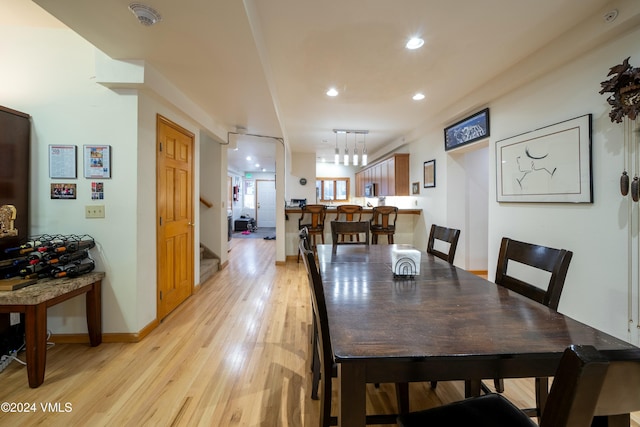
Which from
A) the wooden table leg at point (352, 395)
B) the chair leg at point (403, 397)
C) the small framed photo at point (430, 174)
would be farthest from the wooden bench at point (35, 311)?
the small framed photo at point (430, 174)

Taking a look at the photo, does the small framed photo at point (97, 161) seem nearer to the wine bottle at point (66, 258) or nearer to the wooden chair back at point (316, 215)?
the wine bottle at point (66, 258)

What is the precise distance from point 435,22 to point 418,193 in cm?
343

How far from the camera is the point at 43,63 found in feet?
7.26

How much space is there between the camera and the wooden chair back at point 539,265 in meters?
1.21

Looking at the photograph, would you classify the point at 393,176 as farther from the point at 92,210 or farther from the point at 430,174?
the point at 92,210

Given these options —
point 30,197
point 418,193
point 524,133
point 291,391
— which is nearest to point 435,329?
point 291,391

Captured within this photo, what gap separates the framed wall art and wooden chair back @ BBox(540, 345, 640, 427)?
2339mm

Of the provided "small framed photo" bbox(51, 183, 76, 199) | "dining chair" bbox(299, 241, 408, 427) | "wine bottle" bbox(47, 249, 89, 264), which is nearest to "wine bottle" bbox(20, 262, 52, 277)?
"wine bottle" bbox(47, 249, 89, 264)

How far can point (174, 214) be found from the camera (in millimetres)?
2934

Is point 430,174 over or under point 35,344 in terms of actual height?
over

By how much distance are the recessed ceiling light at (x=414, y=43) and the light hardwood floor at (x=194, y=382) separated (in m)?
2.69

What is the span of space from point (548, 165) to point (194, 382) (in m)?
3.48

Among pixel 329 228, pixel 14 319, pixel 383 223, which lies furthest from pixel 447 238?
pixel 14 319

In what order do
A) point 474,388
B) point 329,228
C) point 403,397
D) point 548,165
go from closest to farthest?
point 403,397 → point 474,388 → point 548,165 → point 329,228
